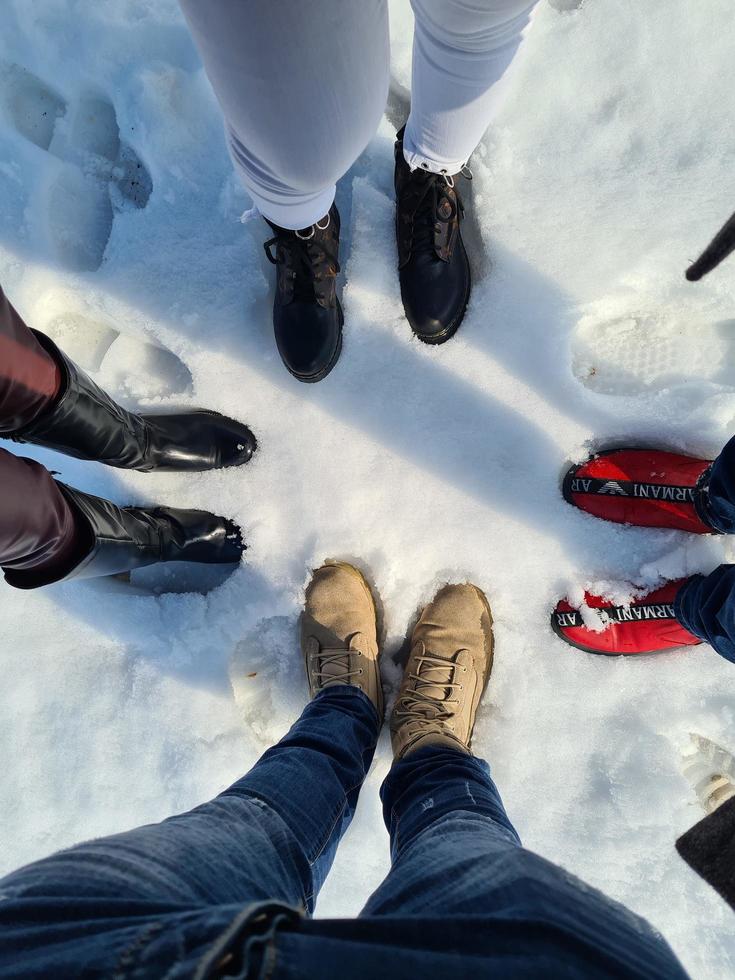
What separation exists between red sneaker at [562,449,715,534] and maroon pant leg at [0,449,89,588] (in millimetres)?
978

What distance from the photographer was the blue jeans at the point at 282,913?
43 cm

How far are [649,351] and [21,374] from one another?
1.20m

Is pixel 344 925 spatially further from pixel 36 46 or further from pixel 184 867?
pixel 36 46

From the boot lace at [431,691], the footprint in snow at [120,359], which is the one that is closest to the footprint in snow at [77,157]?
the footprint in snow at [120,359]

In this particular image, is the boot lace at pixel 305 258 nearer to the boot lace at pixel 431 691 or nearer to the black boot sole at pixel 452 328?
the black boot sole at pixel 452 328

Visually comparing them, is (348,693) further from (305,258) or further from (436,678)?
(305,258)

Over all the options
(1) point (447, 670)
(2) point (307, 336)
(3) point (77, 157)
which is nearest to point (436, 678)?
(1) point (447, 670)

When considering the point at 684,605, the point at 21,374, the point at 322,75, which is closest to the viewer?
the point at 322,75

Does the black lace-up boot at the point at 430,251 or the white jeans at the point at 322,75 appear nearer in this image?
the white jeans at the point at 322,75

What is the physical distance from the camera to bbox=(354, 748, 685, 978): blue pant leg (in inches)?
18.1

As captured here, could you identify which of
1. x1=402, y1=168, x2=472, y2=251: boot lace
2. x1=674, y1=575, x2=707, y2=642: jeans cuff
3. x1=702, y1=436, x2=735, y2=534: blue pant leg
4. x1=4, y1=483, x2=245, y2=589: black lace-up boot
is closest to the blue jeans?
x1=4, y1=483, x2=245, y2=589: black lace-up boot

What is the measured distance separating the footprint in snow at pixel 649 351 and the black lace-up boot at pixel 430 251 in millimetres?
289

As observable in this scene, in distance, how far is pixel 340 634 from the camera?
1244mm

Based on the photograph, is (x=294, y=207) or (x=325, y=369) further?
(x=325, y=369)
